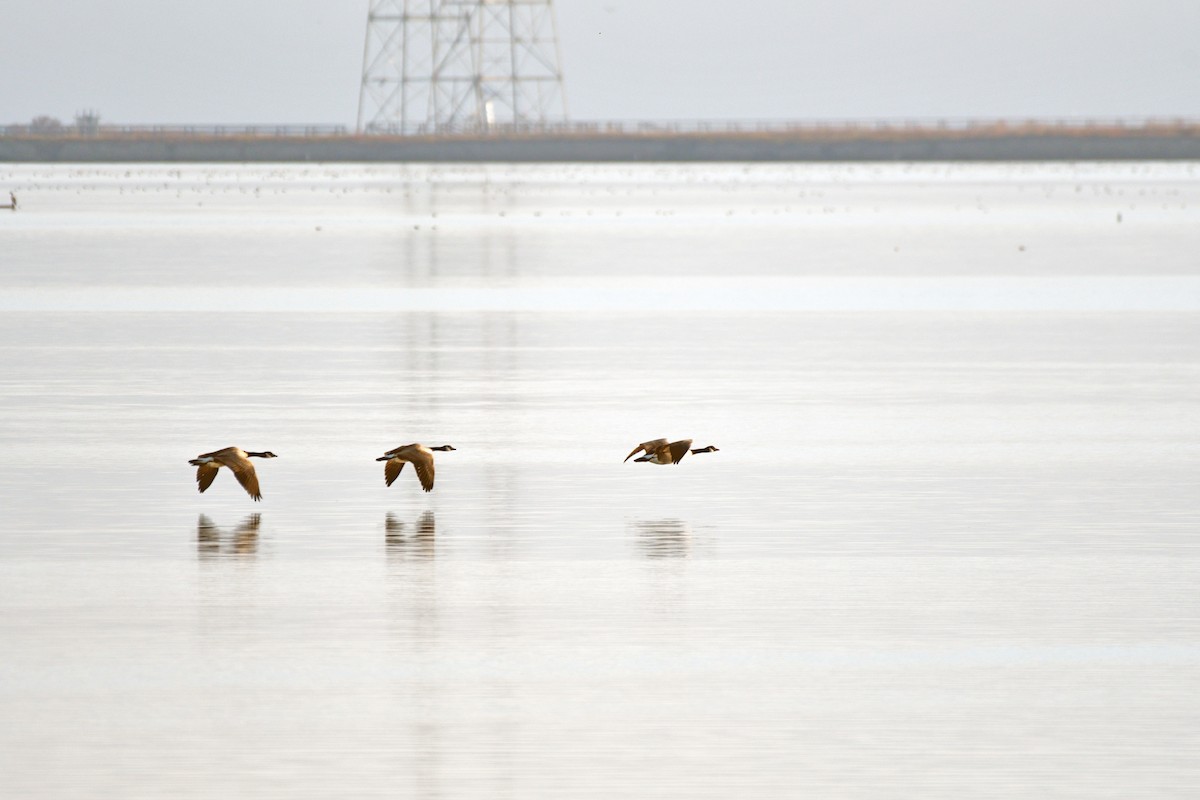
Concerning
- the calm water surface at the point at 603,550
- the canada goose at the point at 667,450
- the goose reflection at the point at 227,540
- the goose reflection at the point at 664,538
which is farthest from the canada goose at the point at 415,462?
the canada goose at the point at 667,450

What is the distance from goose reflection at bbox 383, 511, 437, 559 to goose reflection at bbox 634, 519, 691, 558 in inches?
48.0

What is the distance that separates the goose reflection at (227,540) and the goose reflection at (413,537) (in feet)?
2.59

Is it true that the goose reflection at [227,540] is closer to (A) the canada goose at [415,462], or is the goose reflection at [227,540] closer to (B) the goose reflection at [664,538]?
(A) the canada goose at [415,462]

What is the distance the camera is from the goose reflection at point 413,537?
41.8ft

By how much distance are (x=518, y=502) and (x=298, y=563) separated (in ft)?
8.20

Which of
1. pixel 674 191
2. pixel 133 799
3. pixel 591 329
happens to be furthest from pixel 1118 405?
pixel 674 191

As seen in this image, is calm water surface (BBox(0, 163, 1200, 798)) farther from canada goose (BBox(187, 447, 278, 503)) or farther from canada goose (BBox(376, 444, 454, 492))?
canada goose (BBox(187, 447, 278, 503))

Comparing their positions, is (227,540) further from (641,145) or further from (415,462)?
(641,145)

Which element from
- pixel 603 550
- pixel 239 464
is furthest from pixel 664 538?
pixel 239 464

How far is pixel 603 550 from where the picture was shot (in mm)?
12773

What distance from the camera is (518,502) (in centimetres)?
1458

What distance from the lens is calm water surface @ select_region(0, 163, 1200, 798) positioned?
8.68 m

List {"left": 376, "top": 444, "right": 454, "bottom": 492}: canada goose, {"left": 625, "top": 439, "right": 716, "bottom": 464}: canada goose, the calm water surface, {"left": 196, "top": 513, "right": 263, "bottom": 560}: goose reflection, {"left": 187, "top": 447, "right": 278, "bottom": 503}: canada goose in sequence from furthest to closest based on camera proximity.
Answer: {"left": 625, "top": 439, "right": 716, "bottom": 464}: canada goose → {"left": 376, "top": 444, "right": 454, "bottom": 492}: canada goose → {"left": 187, "top": 447, "right": 278, "bottom": 503}: canada goose → {"left": 196, "top": 513, "right": 263, "bottom": 560}: goose reflection → the calm water surface

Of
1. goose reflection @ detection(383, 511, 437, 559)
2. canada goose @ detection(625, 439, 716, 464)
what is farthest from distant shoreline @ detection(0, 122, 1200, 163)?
goose reflection @ detection(383, 511, 437, 559)
